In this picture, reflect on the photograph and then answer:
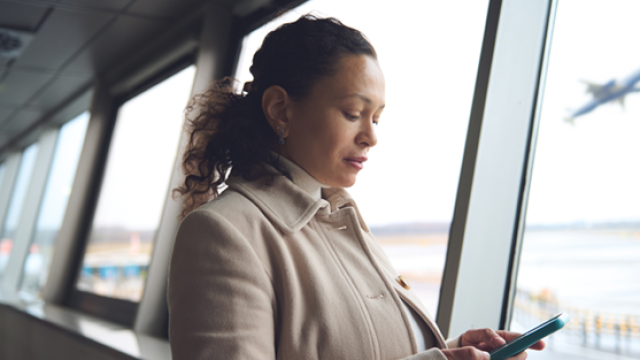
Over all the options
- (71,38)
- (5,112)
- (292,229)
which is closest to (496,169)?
(292,229)

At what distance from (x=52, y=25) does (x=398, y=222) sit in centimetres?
293

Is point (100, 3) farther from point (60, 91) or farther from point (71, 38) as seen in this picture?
point (60, 91)

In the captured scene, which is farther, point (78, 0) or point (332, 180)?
point (78, 0)

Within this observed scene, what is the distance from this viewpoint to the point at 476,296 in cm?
167

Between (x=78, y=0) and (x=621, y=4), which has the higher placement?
(x=78, y=0)

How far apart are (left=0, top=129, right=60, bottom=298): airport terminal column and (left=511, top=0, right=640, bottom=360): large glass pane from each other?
251 inches

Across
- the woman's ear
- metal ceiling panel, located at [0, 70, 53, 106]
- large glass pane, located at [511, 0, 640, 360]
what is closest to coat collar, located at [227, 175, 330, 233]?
the woman's ear

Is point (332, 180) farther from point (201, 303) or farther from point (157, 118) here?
point (157, 118)

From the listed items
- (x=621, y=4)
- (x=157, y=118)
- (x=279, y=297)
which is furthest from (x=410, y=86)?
(x=157, y=118)

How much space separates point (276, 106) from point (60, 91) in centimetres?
488

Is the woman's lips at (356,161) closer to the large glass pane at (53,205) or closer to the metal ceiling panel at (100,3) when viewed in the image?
the metal ceiling panel at (100,3)

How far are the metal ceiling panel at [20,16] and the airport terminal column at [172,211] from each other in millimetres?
1098

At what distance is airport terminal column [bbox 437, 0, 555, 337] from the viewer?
166 cm

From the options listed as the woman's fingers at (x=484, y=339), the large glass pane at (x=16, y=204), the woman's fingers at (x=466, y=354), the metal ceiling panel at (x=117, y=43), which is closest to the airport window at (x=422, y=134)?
the woman's fingers at (x=484, y=339)
